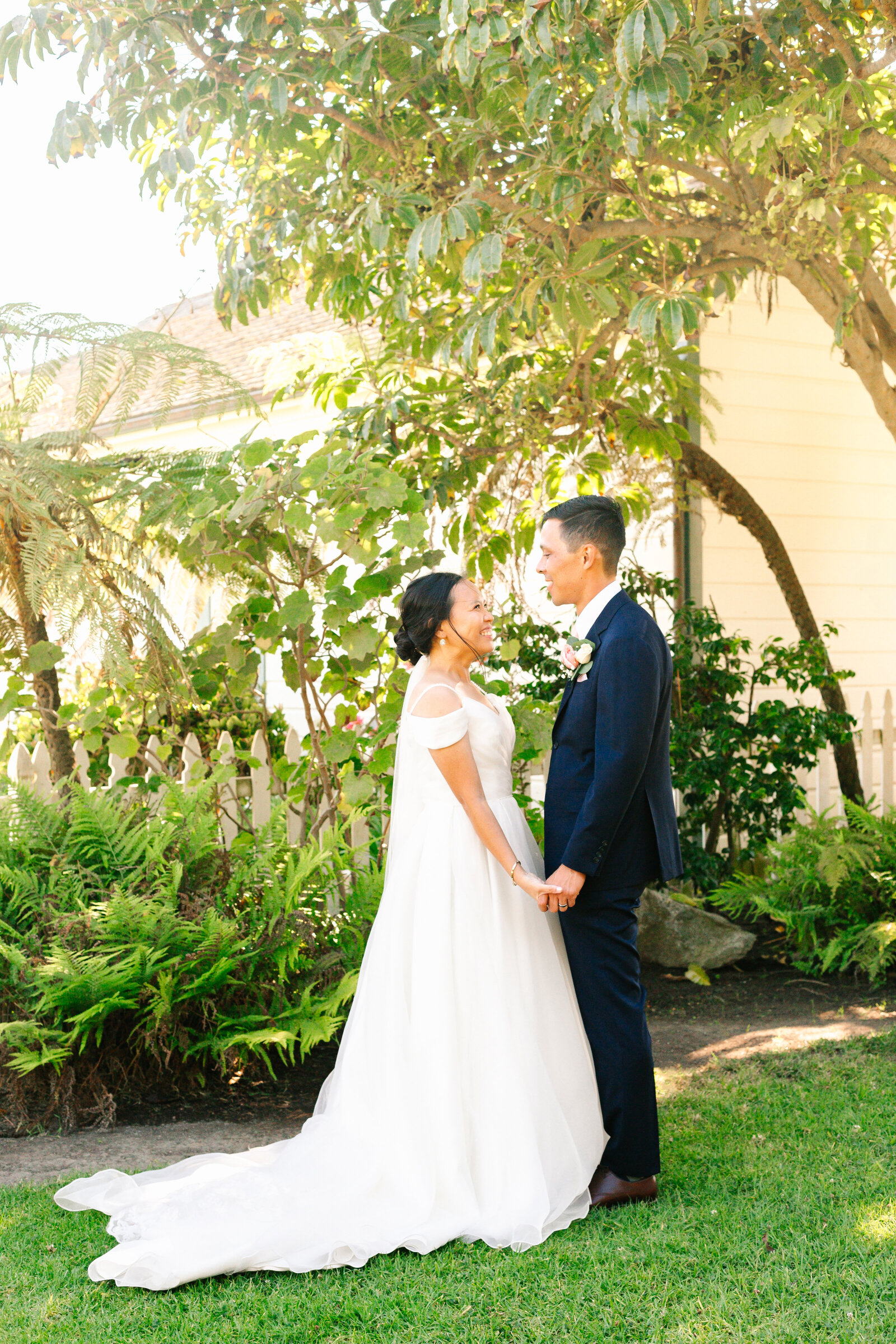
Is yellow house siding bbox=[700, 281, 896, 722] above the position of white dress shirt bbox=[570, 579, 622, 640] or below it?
above

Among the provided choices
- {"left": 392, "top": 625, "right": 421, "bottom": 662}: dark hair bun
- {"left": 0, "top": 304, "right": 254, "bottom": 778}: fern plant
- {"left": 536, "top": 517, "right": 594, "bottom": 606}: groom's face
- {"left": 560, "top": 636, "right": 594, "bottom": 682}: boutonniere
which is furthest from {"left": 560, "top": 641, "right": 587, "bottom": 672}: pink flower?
{"left": 0, "top": 304, "right": 254, "bottom": 778}: fern plant

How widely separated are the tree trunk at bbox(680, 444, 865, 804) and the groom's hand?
461cm

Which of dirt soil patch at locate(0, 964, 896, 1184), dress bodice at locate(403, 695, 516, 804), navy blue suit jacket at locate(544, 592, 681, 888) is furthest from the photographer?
dirt soil patch at locate(0, 964, 896, 1184)

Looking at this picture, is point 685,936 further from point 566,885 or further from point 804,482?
point 804,482

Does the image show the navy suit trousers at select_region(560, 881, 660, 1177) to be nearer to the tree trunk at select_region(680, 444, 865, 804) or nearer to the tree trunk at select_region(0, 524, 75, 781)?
the tree trunk at select_region(0, 524, 75, 781)

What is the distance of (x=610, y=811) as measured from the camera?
3.18m

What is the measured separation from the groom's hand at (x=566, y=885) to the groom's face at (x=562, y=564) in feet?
2.53

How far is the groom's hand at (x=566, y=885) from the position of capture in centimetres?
322

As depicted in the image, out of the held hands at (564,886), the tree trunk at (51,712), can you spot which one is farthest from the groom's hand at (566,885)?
the tree trunk at (51,712)

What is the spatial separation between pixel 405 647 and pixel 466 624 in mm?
231

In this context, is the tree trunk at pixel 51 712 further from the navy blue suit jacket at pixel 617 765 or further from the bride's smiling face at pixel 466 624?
the navy blue suit jacket at pixel 617 765

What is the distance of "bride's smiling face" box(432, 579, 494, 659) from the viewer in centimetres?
351

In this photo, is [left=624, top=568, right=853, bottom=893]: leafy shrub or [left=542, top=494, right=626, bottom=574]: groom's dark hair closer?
[left=542, top=494, right=626, bottom=574]: groom's dark hair

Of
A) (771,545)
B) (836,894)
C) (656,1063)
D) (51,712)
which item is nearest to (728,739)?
(836,894)
